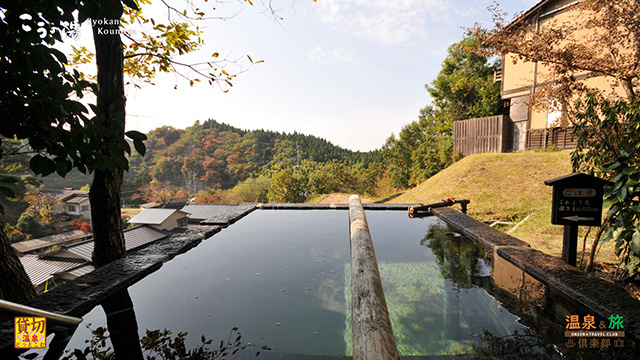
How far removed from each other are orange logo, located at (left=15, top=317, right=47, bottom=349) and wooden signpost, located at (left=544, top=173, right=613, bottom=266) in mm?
4175

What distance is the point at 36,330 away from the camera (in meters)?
1.40

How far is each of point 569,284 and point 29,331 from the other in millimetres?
3740

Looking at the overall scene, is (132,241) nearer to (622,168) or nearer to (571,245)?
(571,245)

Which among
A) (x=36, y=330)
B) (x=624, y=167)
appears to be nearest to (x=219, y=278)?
(x=36, y=330)

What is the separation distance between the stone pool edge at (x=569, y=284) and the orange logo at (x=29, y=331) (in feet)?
11.2

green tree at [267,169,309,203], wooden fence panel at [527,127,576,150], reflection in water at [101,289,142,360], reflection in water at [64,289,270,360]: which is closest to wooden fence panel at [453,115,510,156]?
wooden fence panel at [527,127,576,150]

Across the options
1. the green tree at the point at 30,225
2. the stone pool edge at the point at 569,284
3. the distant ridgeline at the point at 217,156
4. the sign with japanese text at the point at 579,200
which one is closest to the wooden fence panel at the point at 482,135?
the stone pool edge at the point at 569,284

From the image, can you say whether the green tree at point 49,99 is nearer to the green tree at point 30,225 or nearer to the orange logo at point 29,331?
the orange logo at point 29,331

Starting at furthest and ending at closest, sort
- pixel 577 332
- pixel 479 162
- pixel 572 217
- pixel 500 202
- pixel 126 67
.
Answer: pixel 479 162 < pixel 500 202 < pixel 126 67 < pixel 572 217 < pixel 577 332

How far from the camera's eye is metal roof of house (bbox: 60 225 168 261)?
527 inches

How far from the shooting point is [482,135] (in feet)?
44.8

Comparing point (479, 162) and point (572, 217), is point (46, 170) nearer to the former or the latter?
point (572, 217)

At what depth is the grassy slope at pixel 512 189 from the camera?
249 inches

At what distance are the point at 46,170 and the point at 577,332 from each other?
3277 mm
